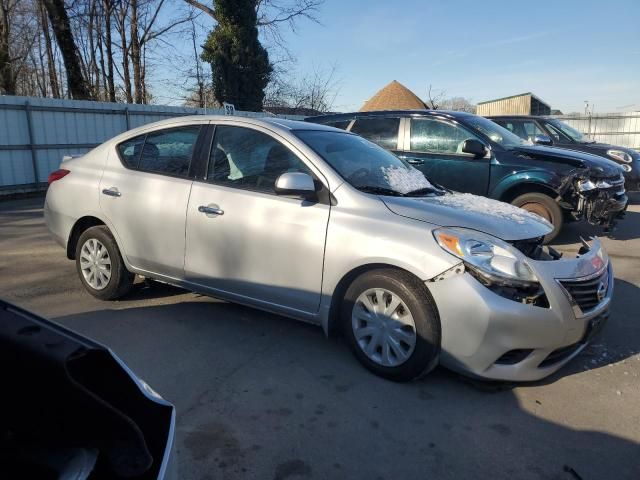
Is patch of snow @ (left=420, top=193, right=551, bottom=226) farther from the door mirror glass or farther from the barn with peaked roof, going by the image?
the barn with peaked roof

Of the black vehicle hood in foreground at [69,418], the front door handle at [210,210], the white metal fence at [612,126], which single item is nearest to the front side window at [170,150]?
the front door handle at [210,210]

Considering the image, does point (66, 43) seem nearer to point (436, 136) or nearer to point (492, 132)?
point (436, 136)

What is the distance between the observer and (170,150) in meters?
4.38

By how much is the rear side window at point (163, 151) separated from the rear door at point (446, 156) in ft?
12.6

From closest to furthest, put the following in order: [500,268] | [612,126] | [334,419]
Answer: [334,419]
[500,268]
[612,126]

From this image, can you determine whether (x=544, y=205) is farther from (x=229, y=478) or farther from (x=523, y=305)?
(x=229, y=478)

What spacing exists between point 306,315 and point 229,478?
1.38 meters

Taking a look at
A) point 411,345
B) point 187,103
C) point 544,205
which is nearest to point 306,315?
point 411,345

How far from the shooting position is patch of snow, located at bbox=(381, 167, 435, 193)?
152 inches

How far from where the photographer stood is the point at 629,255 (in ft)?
22.0

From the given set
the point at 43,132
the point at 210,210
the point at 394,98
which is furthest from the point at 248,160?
the point at 394,98

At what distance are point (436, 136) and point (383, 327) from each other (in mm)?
4750

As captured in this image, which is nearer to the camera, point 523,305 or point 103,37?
point 523,305

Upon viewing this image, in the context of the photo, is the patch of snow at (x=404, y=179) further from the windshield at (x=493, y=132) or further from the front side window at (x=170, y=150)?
the windshield at (x=493, y=132)
